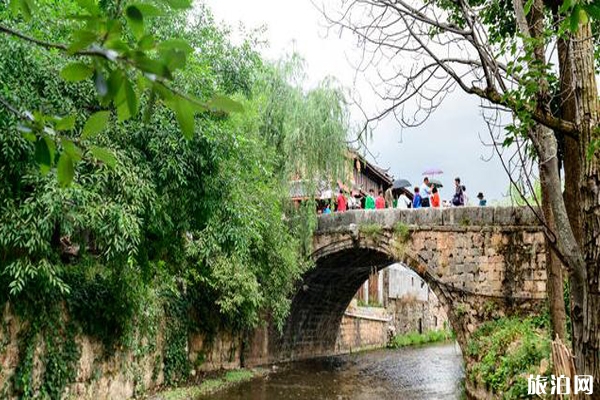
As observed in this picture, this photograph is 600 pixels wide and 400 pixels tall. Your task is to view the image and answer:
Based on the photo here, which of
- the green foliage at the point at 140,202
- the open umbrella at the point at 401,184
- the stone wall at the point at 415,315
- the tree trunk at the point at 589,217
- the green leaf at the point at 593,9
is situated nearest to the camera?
the green leaf at the point at 593,9

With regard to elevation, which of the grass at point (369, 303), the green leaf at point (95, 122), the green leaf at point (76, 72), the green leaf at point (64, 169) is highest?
the green leaf at point (76, 72)

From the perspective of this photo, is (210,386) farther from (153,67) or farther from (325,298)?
(153,67)

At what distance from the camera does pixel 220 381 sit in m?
11.7

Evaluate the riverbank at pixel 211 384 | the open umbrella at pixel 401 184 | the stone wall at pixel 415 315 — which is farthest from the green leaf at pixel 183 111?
the stone wall at pixel 415 315

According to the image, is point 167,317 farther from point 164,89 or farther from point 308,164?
point 164,89

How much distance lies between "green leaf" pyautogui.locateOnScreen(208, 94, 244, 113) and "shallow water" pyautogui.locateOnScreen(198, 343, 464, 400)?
392 inches

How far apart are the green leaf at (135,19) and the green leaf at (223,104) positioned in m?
0.16

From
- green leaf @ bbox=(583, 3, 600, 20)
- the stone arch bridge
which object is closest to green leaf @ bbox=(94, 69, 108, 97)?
green leaf @ bbox=(583, 3, 600, 20)

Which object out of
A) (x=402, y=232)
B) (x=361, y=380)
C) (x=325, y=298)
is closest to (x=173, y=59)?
(x=402, y=232)

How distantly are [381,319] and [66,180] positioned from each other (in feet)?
73.0

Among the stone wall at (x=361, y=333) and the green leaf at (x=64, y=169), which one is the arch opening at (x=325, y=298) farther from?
the green leaf at (x=64, y=169)

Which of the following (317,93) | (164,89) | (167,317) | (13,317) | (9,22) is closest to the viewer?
(164,89)

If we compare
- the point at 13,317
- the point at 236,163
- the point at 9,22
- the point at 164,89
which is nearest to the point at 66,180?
the point at 164,89

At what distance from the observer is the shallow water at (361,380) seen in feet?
37.1
